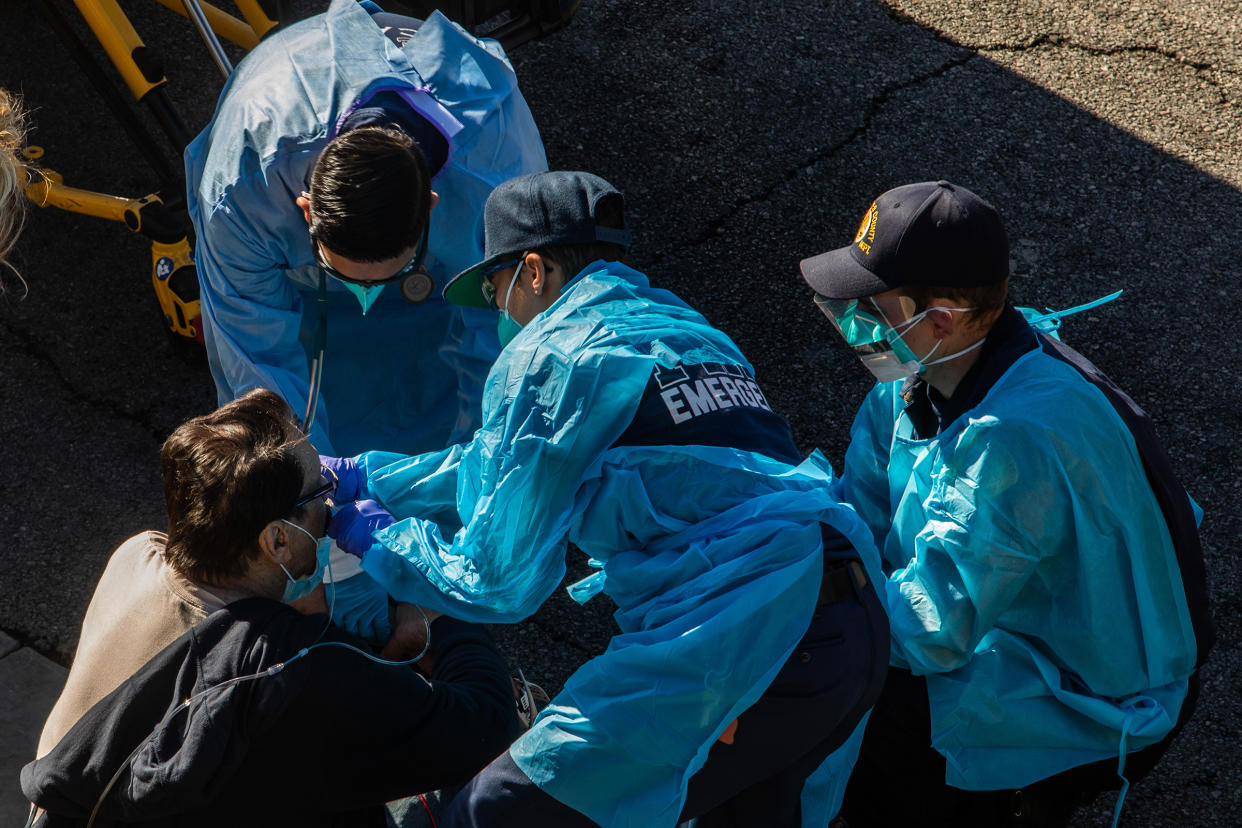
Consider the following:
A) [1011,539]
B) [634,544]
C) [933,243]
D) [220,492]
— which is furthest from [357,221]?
[1011,539]

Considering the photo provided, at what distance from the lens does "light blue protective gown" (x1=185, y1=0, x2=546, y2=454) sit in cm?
249

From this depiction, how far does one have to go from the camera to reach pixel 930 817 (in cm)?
229

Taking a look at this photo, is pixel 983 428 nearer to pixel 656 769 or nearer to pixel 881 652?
pixel 881 652

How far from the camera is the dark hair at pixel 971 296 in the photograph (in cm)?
203

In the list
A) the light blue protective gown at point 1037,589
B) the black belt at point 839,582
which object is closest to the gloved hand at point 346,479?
the black belt at point 839,582

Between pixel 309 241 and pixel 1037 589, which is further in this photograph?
pixel 309 241

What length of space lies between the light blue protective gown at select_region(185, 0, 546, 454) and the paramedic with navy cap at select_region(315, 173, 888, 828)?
2.75 feet

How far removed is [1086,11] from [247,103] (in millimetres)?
4186

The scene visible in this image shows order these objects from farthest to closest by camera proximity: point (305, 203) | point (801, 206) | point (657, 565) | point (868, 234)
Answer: point (801, 206)
point (305, 203)
point (868, 234)
point (657, 565)

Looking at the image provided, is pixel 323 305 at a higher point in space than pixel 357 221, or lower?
lower

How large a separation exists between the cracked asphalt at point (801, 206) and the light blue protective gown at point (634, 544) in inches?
45.5

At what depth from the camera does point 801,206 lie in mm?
4258

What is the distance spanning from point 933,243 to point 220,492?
1.37 meters

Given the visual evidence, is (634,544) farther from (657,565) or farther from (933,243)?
(933,243)
